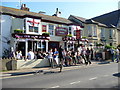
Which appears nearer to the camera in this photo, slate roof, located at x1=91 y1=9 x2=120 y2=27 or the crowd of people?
the crowd of people

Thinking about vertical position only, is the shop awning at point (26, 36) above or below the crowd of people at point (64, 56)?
above

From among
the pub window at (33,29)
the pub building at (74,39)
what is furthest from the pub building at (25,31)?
the pub building at (74,39)

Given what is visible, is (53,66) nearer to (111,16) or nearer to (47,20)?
(47,20)

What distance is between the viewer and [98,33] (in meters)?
28.5

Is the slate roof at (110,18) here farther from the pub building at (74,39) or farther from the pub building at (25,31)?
the pub building at (25,31)

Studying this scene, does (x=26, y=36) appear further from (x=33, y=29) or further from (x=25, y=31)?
(x=33, y=29)

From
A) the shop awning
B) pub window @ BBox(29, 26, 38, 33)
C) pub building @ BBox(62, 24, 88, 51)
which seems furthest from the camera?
→ pub building @ BBox(62, 24, 88, 51)

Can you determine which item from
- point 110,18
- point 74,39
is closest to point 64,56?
point 74,39

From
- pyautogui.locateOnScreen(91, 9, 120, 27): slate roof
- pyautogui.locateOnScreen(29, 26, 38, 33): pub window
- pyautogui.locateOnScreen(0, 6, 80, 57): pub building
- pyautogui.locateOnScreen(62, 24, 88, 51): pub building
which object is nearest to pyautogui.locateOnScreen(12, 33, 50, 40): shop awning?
pyautogui.locateOnScreen(0, 6, 80, 57): pub building

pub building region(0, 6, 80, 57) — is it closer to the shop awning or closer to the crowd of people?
the shop awning

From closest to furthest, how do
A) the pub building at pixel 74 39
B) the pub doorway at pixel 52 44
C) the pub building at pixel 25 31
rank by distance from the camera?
the pub building at pixel 25 31
the pub doorway at pixel 52 44
the pub building at pixel 74 39

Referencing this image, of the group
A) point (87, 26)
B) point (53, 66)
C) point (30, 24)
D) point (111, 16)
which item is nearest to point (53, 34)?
point (30, 24)

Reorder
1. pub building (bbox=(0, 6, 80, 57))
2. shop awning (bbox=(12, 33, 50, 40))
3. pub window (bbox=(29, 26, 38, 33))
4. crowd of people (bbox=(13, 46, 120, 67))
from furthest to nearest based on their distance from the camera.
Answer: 1. pub window (bbox=(29, 26, 38, 33))
2. pub building (bbox=(0, 6, 80, 57))
3. shop awning (bbox=(12, 33, 50, 40))
4. crowd of people (bbox=(13, 46, 120, 67))

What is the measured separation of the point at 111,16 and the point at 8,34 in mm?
30297
